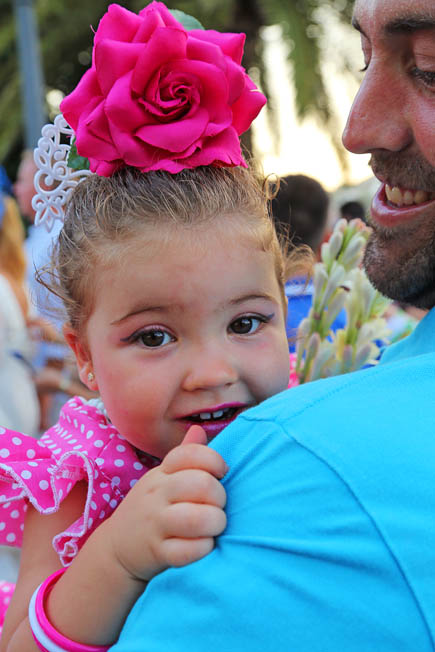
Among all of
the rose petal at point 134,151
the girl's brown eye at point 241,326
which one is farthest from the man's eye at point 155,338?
the rose petal at point 134,151

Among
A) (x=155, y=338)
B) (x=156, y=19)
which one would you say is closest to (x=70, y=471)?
(x=155, y=338)

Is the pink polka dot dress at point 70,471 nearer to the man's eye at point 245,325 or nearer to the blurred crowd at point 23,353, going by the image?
the man's eye at point 245,325

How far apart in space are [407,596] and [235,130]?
1.17 metres

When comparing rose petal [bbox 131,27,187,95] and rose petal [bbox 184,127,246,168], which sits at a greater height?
rose petal [bbox 131,27,187,95]

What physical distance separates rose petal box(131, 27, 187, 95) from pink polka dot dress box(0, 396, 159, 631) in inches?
30.8

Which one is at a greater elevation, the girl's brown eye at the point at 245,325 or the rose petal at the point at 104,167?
the rose petal at the point at 104,167

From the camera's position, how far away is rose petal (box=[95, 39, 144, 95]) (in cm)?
164

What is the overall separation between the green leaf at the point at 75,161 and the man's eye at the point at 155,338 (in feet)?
1.75

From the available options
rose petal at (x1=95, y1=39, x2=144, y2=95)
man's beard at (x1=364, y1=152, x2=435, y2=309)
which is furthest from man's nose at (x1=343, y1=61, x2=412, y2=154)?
rose petal at (x1=95, y1=39, x2=144, y2=95)

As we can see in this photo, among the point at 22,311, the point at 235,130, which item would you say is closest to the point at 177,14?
the point at 235,130

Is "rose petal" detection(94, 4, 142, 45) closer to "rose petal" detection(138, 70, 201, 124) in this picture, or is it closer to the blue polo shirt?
"rose petal" detection(138, 70, 201, 124)

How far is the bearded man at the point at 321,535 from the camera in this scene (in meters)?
0.94

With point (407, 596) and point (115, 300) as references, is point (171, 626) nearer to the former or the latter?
point (407, 596)

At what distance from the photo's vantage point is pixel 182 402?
62.1 inches
